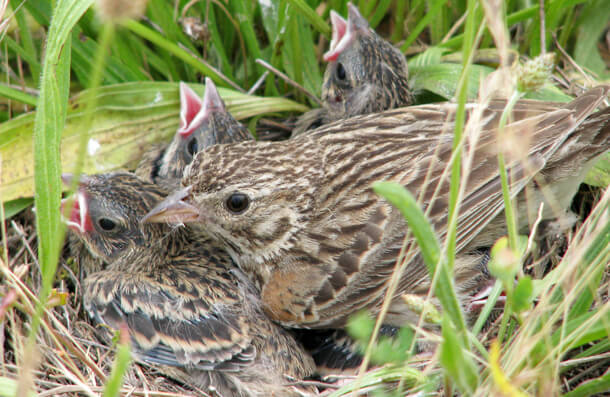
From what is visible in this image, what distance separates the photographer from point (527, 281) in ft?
6.22

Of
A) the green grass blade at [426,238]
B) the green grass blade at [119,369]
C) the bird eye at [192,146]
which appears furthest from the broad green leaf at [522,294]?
the bird eye at [192,146]

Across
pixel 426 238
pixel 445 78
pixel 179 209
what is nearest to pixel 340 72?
pixel 445 78

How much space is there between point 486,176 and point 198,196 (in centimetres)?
134

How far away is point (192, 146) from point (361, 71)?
1.10 metres

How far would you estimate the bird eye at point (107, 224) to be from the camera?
3.47m

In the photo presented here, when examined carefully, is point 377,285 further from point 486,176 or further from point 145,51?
point 145,51

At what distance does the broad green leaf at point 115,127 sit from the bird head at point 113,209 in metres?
0.44

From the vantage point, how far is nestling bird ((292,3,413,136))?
150 inches

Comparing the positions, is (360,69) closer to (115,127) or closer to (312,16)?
(312,16)

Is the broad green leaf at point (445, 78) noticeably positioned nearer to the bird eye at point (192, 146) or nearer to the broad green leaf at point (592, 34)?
the broad green leaf at point (592, 34)

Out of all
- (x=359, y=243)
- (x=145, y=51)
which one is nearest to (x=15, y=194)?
(x=145, y=51)

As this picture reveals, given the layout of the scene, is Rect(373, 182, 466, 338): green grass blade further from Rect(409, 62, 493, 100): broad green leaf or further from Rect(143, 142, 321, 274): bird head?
Rect(409, 62, 493, 100): broad green leaf

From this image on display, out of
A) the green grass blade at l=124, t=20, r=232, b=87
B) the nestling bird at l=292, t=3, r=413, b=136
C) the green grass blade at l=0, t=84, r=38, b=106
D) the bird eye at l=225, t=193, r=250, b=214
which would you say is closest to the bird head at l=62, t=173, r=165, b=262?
the green grass blade at l=0, t=84, r=38, b=106

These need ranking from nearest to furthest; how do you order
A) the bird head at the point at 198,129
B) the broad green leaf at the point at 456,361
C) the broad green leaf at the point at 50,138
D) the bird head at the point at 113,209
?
the broad green leaf at the point at 456,361
the broad green leaf at the point at 50,138
the bird head at the point at 113,209
the bird head at the point at 198,129
